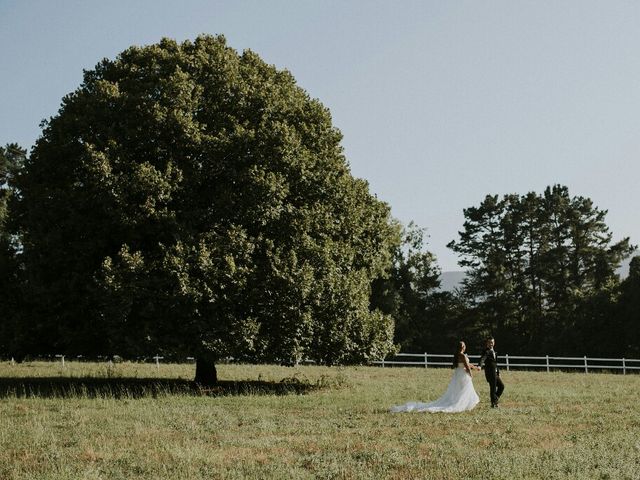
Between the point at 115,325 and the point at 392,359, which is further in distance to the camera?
the point at 392,359

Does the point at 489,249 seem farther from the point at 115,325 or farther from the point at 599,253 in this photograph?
the point at 115,325

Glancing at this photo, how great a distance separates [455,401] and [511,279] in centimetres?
5850

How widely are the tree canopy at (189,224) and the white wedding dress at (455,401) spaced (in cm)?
555

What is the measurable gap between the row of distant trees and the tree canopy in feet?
0.19

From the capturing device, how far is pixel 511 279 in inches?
3009

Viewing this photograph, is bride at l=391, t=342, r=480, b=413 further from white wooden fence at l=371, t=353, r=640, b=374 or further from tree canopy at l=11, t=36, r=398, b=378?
white wooden fence at l=371, t=353, r=640, b=374

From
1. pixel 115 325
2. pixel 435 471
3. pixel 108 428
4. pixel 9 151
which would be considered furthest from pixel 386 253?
pixel 9 151

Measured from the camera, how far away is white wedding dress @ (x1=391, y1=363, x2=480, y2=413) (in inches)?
793

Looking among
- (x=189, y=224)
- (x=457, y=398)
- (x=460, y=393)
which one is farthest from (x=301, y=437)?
(x=189, y=224)

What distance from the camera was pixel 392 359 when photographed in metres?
65.1

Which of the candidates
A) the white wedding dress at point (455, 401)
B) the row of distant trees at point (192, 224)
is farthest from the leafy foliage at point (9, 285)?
the white wedding dress at point (455, 401)

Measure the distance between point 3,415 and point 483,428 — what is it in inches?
487

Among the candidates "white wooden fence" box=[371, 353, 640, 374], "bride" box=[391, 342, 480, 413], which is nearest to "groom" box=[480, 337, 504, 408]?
"bride" box=[391, 342, 480, 413]

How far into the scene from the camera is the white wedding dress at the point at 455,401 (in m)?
20.1
